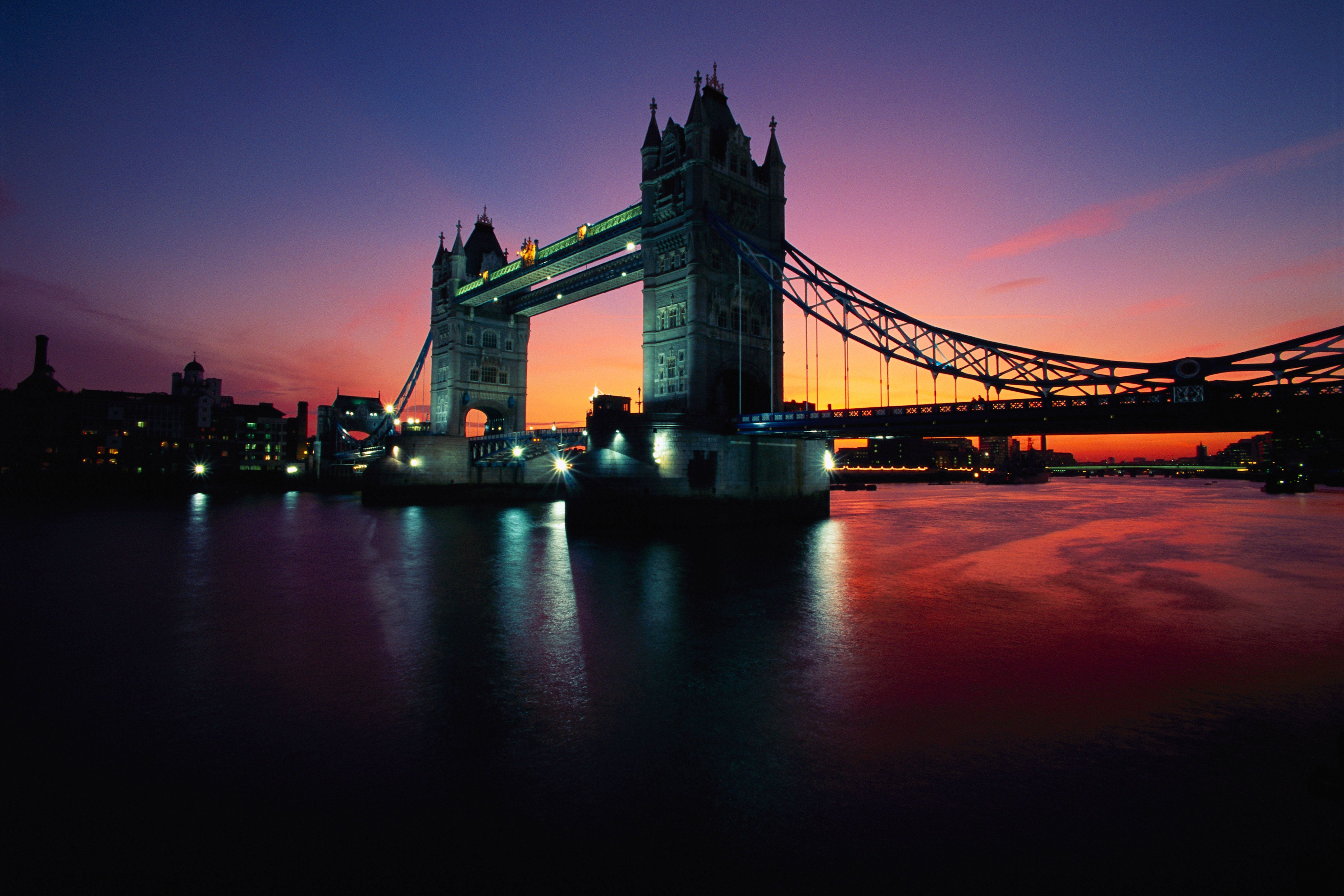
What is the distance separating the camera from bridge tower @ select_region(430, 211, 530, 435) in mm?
63000

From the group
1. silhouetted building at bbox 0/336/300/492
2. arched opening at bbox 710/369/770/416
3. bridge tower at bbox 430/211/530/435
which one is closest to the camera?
arched opening at bbox 710/369/770/416

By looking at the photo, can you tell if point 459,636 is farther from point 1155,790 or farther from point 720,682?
point 1155,790

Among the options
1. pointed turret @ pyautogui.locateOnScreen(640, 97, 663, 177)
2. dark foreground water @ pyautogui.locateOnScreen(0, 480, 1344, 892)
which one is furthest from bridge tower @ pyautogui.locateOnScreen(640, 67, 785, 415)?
dark foreground water @ pyautogui.locateOnScreen(0, 480, 1344, 892)

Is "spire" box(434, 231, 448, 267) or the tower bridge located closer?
the tower bridge

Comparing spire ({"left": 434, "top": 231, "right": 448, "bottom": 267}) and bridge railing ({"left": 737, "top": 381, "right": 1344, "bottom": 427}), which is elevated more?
spire ({"left": 434, "top": 231, "right": 448, "bottom": 267})

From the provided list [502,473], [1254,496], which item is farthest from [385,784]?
[1254,496]

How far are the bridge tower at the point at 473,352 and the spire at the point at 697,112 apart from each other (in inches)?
1222

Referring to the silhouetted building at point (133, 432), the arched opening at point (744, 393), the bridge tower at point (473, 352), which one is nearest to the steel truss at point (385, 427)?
the bridge tower at point (473, 352)

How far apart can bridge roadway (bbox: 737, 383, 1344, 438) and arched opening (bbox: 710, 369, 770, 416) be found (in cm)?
362

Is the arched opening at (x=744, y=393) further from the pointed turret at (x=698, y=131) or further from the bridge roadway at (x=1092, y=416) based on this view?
the pointed turret at (x=698, y=131)

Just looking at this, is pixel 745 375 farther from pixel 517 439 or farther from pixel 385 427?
pixel 385 427

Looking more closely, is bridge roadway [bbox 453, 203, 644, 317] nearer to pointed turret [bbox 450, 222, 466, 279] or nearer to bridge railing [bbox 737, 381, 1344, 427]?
pointed turret [bbox 450, 222, 466, 279]

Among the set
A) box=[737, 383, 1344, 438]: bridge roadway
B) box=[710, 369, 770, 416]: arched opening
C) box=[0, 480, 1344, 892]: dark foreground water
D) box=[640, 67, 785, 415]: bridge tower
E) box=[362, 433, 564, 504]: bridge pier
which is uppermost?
box=[640, 67, 785, 415]: bridge tower

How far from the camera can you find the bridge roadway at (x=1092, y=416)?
2152cm
